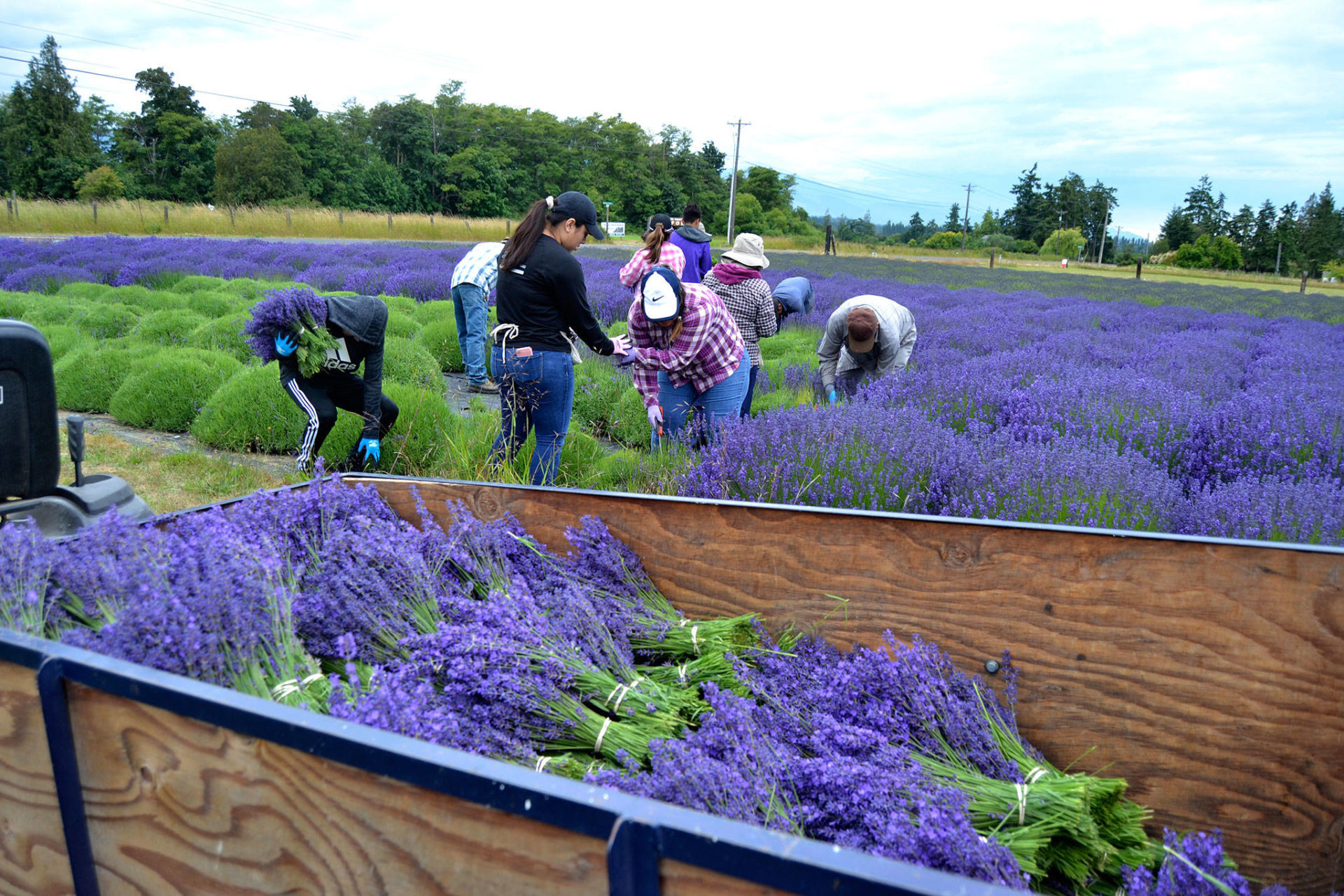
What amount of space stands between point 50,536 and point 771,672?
5.35ft

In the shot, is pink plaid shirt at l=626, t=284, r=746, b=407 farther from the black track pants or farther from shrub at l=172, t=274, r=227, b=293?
shrub at l=172, t=274, r=227, b=293

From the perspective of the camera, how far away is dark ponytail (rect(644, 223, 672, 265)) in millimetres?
5289

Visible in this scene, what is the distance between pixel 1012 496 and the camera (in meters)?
3.20

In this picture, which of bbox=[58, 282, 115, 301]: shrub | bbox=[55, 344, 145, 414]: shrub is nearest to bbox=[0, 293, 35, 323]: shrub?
bbox=[58, 282, 115, 301]: shrub

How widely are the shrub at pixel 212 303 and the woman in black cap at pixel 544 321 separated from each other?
7.88 m

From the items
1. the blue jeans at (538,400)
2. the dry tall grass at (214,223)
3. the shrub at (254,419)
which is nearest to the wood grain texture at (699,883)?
the blue jeans at (538,400)

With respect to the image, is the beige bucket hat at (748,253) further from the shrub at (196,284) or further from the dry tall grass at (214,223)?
the dry tall grass at (214,223)

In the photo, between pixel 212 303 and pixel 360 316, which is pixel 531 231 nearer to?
pixel 360 316

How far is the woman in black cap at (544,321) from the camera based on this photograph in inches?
174

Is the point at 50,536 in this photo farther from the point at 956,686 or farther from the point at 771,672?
the point at 956,686

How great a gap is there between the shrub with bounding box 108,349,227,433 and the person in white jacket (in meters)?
5.08

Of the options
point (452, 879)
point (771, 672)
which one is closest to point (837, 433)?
point (771, 672)

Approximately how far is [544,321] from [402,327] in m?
5.93

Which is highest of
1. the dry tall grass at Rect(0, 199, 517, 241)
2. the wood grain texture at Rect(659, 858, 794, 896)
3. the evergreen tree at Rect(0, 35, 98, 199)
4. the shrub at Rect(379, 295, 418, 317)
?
the evergreen tree at Rect(0, 35, 98, 199)
